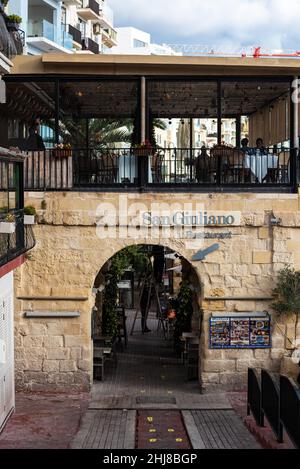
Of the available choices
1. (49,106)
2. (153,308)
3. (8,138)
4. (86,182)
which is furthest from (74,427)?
(153,308)

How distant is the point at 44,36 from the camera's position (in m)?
41.8

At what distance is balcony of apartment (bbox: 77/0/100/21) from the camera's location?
179 feet

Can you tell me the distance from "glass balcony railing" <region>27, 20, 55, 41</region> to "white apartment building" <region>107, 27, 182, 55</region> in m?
39.8

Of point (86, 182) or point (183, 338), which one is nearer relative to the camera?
point (86, 182)

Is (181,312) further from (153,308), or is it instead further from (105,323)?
(153,308)

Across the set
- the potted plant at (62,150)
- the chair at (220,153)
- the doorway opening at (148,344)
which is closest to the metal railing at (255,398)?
the doorway opening at (148,344)

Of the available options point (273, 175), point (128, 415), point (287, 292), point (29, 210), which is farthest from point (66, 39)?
point (128, 415)

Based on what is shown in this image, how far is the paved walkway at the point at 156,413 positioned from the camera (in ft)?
47.6

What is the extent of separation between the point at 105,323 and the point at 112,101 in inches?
239

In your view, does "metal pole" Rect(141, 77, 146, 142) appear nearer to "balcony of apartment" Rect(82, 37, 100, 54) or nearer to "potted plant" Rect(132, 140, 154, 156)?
"potted plant" Rect(132, 140, 154, 156)

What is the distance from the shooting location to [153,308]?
32.7 meters

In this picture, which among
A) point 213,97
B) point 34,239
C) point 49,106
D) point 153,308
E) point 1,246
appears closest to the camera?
point 1,246

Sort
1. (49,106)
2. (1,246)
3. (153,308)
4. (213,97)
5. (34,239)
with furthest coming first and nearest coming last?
1. (153,308)
2. (49,106)
3. (213,97)
4. (34,239)
5. (1,246)

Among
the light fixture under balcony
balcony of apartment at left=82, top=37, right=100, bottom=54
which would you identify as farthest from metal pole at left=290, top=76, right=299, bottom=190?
the light fixture under balcony
